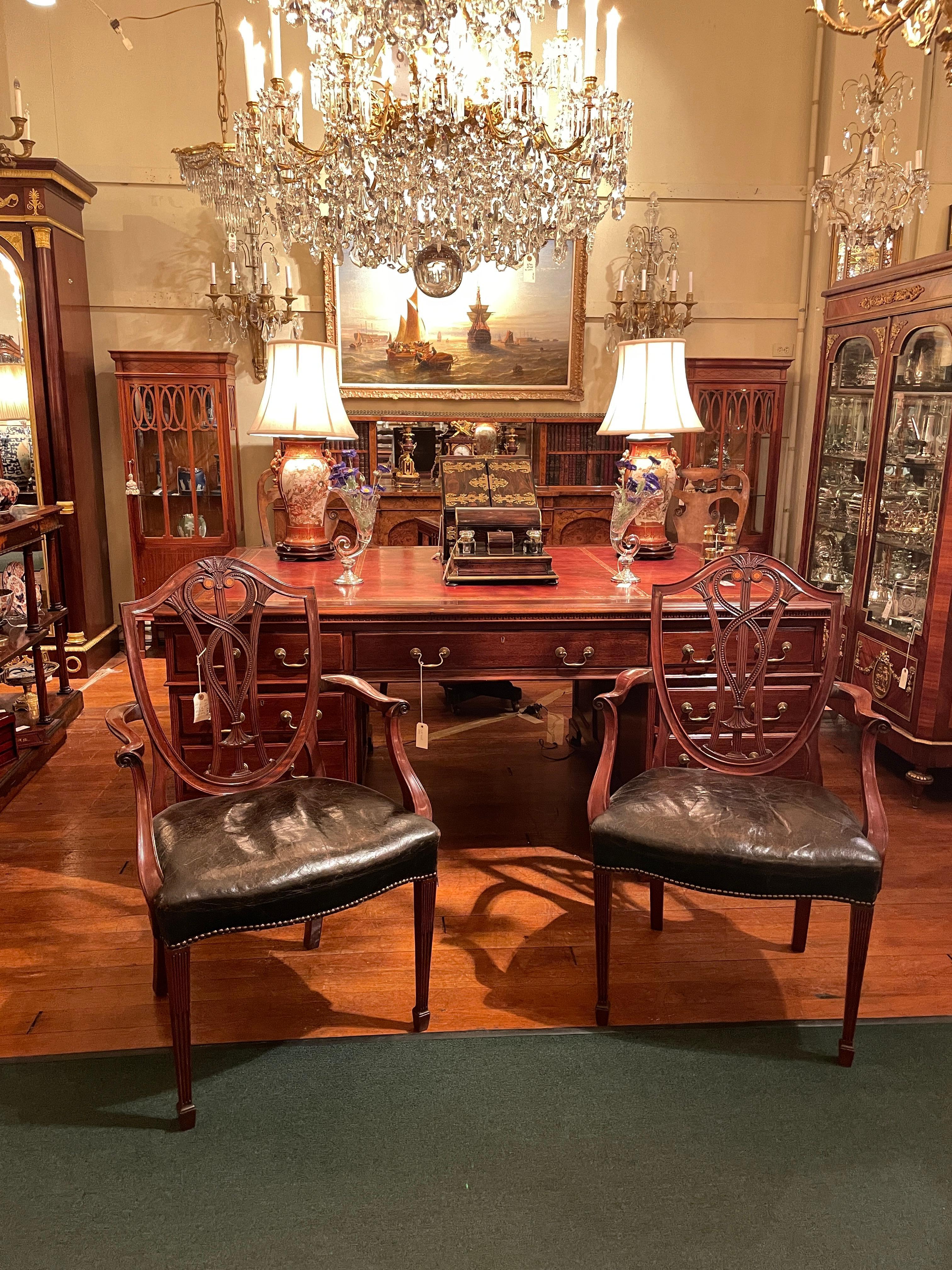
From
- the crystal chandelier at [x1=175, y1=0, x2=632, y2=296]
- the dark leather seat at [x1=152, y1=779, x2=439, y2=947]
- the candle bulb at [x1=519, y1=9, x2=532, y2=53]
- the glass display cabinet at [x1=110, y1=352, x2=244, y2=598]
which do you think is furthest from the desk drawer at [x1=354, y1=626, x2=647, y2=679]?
the glass display cabinet at [x1=110, y1=352, x2=244, y2=598]

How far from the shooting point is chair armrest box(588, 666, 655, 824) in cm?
220

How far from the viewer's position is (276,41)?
3051 millimetres

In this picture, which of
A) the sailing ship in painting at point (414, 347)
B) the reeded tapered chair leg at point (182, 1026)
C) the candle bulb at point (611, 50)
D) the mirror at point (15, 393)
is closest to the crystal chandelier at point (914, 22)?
the candle bulb at point (611, 50)

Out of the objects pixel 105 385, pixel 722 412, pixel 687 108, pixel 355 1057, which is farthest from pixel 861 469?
pixel 105 385

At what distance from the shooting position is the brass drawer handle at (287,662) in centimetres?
271

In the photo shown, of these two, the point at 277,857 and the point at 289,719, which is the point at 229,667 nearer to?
the point at 289,719

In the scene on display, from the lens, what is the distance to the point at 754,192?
6.00 m

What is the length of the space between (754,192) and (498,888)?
5125 mm

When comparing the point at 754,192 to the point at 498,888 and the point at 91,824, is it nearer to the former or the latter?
the point at 498,888

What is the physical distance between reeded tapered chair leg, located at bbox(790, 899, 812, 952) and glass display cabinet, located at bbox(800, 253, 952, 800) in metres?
1.28

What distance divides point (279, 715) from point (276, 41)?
224 centimetres

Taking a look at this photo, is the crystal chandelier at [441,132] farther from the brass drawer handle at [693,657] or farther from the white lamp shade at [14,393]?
the white lamp shade at [14,393]

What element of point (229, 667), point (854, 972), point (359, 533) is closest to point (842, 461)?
point (359, 533)

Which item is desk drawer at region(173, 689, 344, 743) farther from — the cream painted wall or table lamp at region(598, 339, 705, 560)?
the cream painted wall
